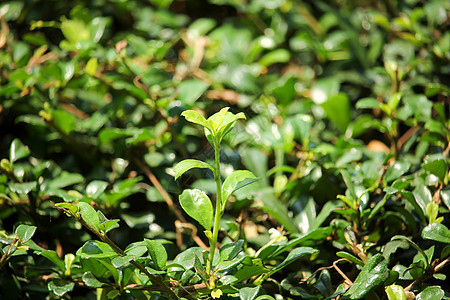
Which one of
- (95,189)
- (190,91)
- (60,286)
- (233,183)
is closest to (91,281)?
(60,286)

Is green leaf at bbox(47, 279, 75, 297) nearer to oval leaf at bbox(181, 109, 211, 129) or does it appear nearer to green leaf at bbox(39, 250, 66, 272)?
green leaf at bbox(39, 250, 66, 272)

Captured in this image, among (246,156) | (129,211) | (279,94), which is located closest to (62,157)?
(129,211)

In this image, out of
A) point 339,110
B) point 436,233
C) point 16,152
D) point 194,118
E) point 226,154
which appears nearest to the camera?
point 194,118

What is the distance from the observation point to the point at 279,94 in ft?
4.40

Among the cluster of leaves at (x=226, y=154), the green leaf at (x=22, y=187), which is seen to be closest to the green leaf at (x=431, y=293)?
the cluster of leaves at (x=226, y=154)

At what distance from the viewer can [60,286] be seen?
914 millimetres

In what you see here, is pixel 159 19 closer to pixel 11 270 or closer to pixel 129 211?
pixel 129 211

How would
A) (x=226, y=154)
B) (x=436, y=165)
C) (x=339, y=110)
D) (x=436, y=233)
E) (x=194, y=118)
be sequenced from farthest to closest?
(x=339, y=110) → (x=226, y=154) → (x=436, y=165) → (x=436, y=233) → (x=194, y=118)

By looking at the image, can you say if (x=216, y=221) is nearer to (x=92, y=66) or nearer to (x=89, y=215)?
(x=89, y=215)

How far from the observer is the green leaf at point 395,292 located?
84 cm

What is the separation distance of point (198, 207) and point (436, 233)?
49 centimetres

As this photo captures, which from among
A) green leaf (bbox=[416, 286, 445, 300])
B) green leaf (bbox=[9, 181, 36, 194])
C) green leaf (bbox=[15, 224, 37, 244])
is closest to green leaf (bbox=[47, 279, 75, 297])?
green leaf (bbox=[15, 224, 37, 244])

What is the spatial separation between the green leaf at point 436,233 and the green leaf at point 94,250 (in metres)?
0.62

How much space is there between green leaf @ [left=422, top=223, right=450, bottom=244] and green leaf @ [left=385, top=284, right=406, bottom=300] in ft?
0.39
